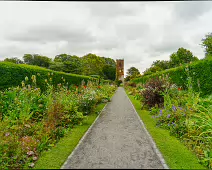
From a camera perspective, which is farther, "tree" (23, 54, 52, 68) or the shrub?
"tree" (23, 54, 52, 68)

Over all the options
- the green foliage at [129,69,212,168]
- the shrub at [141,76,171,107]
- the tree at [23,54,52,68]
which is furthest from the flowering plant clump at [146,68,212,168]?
the tree at [23,54,52,68]

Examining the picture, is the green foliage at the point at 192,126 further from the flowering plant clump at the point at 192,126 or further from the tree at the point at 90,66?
the tree at the point at 90,66

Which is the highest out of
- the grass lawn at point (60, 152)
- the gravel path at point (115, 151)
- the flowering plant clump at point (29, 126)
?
the flowering plant clump at point (29, 126)

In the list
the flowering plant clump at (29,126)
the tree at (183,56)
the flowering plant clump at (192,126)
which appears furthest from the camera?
the tree at (183,56)

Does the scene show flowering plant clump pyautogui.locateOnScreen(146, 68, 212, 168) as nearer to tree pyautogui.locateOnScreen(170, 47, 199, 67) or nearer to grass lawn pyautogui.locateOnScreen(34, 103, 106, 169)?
grass lawn pyautogui.locateOnScreen(34, 103, 106, 169)

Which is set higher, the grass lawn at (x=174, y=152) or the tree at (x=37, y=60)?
the tree at (x=37, y=60)

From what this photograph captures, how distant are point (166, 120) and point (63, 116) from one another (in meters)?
3.53

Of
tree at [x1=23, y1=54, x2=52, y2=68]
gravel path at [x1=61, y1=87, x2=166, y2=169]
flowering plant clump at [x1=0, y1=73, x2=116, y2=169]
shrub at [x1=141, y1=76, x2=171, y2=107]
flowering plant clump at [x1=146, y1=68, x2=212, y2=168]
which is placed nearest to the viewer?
gravel path at [x1=61, y1=87, x2=166, y2=169]

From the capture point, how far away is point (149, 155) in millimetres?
3340

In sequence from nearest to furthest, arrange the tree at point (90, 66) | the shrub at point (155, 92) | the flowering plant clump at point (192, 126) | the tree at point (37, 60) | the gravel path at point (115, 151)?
the gravel path at point (115, 151) < the flowering plant clump at point (192, 126) < the shrub at point (155, 92) < the tree at point (90, 66) < the tree at point (37, 60)

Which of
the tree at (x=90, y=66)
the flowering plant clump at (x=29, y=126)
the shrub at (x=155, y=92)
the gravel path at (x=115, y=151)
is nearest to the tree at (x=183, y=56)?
the tree at (x=90, y=66)

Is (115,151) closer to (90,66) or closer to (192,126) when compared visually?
(192,126)

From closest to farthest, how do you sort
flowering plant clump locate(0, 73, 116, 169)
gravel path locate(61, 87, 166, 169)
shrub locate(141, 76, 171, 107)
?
gravel path locate(61, 87, 166, 169)
flowering plant clump locate(0, 73, 116, 169)
shrub locate(141, 76, 171, 107)

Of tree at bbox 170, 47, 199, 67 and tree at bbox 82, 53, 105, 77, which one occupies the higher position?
tree at bbox 170, 47, 199, 67
